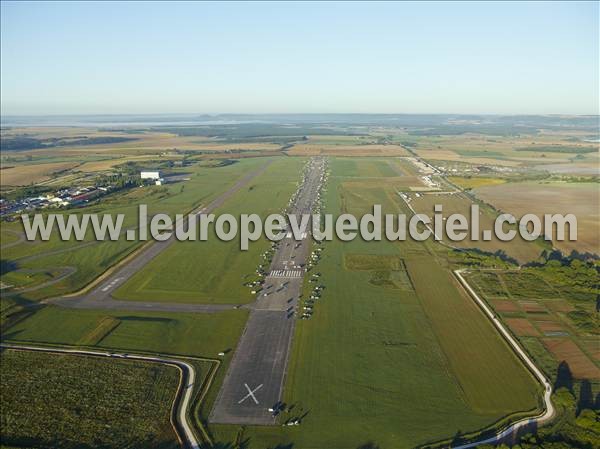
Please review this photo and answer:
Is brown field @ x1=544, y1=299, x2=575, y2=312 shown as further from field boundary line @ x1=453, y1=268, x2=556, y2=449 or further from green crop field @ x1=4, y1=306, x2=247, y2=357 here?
green crop field @ x1=4, y1=306, x2=247, y2=357

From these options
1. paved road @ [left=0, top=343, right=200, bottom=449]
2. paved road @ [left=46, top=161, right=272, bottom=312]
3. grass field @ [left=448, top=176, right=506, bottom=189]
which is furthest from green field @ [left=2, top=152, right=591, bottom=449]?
grass field @ [left=448, top=176, right=506, bottom=189]

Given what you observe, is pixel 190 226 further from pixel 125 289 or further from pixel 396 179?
pixel 396 179

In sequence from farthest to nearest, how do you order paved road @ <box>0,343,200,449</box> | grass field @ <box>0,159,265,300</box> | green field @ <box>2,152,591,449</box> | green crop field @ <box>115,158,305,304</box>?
grass field @ <box>0,159,265,300</box> < green crop field @ <box>115,158,305,304</box> < green field @ <box>2,152,591,449</box> < paved road @ <box>0,343,200,449</box>

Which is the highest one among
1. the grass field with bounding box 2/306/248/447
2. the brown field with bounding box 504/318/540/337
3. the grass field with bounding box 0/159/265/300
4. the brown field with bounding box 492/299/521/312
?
the grass field with bounding box 0/159/265/300

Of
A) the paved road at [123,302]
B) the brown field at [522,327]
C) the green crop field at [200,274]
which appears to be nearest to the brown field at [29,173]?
the green crop field at [200,274]

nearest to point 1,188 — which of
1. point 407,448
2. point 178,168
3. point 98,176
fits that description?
point 98,176

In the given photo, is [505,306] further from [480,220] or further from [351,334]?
[480,220]
